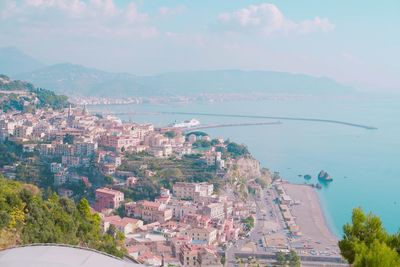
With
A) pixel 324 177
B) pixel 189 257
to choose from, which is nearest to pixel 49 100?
pixel 324 177

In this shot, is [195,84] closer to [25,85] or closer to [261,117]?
[261,117]

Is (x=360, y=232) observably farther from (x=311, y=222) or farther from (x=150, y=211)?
(x=311, y=222)

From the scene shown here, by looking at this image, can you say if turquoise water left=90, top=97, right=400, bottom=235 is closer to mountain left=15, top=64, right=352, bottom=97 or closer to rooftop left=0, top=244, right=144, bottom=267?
rooftop left=0, top=244, right=144, bottom=267

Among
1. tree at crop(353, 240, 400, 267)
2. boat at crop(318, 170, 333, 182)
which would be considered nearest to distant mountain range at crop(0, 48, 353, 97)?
boat at crop(318, 170, 333, 182)

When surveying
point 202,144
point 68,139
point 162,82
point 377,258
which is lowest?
point 202,144

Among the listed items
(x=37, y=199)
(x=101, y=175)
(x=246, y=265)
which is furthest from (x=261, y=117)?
(x=37, y=199)

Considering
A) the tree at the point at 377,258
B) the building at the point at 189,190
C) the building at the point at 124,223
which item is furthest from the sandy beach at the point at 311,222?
the tree at the point at 377,258
